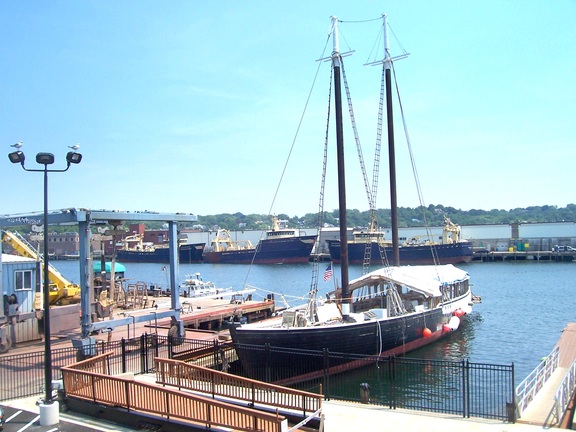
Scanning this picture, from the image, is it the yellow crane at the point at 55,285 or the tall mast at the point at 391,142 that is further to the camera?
the tall mast at the point at 391,142

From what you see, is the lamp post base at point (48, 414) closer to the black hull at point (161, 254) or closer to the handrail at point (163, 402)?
the handrail at point (163, 402)

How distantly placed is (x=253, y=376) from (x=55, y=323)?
12.5 m

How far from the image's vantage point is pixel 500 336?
3603 cm

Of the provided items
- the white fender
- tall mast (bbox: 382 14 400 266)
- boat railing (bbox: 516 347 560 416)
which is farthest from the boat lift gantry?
tall mast (bbox: 382 14 400 266)

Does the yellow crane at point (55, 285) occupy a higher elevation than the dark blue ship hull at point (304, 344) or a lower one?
higher

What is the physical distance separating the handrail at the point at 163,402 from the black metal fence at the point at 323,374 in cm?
274

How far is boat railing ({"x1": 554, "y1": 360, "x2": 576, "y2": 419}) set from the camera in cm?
1419

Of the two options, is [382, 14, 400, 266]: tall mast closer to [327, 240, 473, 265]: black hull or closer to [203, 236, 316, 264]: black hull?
[327, 240, 473, 265]: black hull

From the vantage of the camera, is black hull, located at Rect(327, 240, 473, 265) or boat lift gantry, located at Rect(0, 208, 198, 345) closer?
boat lift gantry, located at Rect(0, 208, 198, 345)

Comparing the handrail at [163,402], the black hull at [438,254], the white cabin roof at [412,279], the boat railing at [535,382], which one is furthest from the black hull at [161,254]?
the handrail at [163,402]

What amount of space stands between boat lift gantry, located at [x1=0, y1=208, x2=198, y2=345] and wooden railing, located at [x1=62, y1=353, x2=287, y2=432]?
5340 mm

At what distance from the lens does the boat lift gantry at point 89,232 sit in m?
21.8

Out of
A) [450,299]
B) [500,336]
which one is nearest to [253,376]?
[450,299]

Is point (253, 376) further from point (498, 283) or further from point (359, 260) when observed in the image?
point (359, 260)
